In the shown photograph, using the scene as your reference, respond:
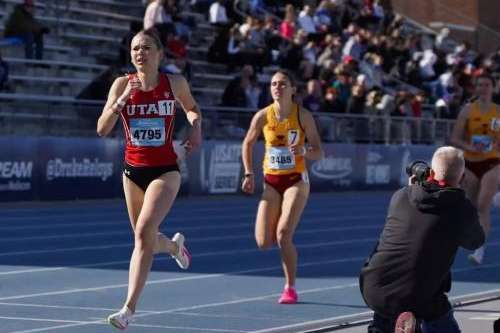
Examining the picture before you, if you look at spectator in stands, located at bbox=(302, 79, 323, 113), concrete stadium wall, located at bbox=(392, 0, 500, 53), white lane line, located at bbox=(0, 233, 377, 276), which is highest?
concrete stadium wall, located at bbox=(392, 0, 500, 53)

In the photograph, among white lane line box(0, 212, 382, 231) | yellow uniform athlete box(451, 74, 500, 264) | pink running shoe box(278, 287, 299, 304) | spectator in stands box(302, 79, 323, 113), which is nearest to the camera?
pink running shoe box(278, 287, 299, 304)

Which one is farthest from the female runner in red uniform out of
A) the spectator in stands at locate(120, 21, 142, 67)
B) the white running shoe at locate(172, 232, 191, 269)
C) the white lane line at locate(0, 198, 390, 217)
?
the spectator in stands at locate(120, 21, 142, 67)

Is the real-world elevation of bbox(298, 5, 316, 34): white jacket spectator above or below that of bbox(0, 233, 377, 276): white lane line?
above

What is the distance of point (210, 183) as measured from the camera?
79.6 ft

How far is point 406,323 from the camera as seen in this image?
696 centimetres

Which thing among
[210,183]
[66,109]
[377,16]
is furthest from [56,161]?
[377,16]

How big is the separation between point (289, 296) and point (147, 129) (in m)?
2.39

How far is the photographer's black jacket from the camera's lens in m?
7.17

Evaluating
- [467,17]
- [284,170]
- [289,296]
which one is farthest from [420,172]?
[467,17]

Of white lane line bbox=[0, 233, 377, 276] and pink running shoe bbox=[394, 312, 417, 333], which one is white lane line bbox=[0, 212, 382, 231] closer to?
white lane line bbox=[0, 233, 377, 276]

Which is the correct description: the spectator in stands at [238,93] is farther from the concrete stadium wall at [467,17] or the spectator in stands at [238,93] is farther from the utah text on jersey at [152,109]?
the concrete stadium wall at [467,17]

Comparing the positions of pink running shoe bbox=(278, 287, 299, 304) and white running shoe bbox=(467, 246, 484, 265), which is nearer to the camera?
pink running shoe bbox=(278, 287, 299, 304)

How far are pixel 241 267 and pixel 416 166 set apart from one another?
6.78m

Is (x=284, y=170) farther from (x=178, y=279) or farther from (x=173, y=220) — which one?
(x=173, y=220)
